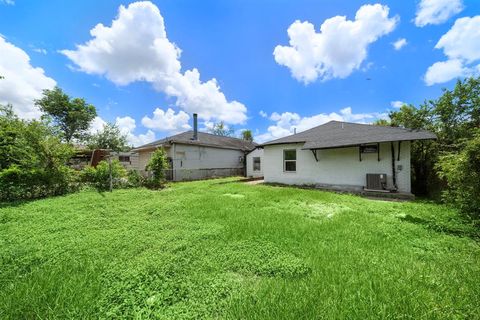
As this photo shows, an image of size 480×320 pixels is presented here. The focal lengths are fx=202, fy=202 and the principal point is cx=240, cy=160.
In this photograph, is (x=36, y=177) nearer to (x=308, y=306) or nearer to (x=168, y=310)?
(x=168, y=310)

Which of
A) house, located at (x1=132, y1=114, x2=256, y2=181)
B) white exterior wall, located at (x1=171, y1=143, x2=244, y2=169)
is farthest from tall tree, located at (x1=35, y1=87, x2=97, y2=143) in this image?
white exterior wall, located at (x1=171, y1=143, x2=244, y2=169)

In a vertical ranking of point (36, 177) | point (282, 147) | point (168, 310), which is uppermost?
point (282, 147)

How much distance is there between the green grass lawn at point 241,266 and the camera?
208 cm

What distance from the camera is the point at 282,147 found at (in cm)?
1248

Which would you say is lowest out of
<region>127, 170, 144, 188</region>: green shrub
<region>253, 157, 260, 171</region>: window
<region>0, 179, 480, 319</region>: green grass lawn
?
<region>0, 179, 480, 319</region>: green grass lawn

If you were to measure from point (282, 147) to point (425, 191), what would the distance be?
7.01 metres

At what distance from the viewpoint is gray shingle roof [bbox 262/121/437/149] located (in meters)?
8.13

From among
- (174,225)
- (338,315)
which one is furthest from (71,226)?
(338,315)

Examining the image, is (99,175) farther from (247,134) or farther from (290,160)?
(247,134)

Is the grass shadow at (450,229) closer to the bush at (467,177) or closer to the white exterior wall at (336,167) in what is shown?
the bush at (467,177)

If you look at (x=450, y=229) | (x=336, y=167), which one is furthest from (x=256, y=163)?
(x=450, y=229)

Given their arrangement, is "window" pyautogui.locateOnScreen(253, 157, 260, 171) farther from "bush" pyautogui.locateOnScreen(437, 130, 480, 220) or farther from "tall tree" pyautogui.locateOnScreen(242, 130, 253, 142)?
"tall tree" pyautogui.locateOnScreen(242, 130, 253, 142)

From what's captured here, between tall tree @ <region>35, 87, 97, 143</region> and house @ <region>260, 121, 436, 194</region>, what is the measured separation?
31443 millimetres

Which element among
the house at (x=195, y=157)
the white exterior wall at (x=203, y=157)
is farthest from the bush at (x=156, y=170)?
the white exterior wall at (x=203, y=157)
